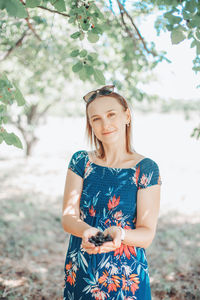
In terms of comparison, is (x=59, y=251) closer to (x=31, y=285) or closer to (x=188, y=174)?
(x=31, y=285)

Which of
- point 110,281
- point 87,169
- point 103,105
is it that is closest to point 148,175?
point 87,169

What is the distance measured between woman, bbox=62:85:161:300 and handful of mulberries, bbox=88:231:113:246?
2cm

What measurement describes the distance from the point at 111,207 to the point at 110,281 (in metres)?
0.37

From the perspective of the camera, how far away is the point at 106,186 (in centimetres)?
155

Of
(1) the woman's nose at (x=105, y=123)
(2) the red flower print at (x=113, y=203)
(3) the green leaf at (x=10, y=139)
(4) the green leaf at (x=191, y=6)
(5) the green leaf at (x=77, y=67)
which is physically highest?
(4) the green leaf at (x=191, y=6)

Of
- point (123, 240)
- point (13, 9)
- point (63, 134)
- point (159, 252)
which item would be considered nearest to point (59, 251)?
point (159, 252)

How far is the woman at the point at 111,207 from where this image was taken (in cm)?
145

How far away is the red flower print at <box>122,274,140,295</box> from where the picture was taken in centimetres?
144

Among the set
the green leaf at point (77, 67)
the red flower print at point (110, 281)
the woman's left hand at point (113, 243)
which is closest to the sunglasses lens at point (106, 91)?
the green leaf at point (77, 67)

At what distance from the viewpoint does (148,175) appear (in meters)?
1.52

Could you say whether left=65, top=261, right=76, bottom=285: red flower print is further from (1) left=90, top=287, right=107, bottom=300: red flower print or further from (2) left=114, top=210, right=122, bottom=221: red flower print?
(2) left=114, top=210, right=122, bottom=221: red flower print

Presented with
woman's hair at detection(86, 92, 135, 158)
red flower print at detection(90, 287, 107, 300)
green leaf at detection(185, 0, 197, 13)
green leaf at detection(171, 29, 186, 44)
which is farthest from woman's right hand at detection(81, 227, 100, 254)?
green leaf at detection(185, 0, 197, 13)

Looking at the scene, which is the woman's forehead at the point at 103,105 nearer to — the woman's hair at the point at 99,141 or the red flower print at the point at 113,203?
the woman's hair at the point at 99,141

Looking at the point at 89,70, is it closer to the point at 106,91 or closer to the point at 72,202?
the point at 106,91
